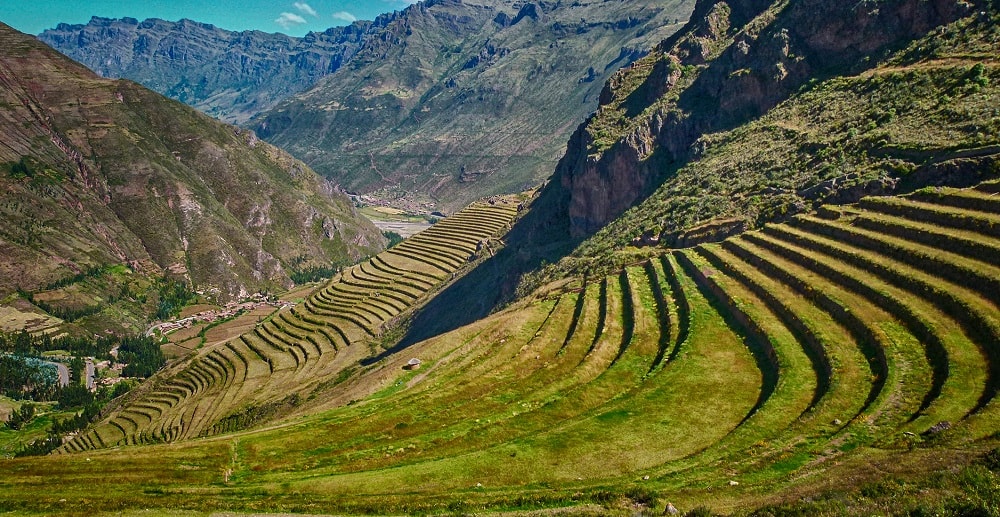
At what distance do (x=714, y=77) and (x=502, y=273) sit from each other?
4290 cm

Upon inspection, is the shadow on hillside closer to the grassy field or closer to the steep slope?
the steep slope

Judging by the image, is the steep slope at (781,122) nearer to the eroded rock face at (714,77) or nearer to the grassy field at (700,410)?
the eroded rock face at (714,77)

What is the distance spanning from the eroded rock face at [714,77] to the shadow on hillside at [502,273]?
5278 mm

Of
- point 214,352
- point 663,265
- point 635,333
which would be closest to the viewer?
point 635,333

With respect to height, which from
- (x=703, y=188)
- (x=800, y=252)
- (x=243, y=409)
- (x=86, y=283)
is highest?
(x=86, y=283)

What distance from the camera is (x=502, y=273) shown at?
93.9 m

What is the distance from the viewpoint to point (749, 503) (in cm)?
1547

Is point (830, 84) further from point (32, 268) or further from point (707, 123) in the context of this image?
point (32, 268)

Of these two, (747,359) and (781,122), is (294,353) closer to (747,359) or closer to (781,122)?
(781,122)

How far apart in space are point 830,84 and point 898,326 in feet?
158

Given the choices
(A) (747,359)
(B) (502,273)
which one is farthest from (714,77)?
(A) (747,359)

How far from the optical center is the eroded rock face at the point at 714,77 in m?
63.6

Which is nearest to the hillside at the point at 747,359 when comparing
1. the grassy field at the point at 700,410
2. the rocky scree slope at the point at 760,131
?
the grassy field at the point at 700,410

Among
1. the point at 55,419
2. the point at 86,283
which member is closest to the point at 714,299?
the point at 55,419
